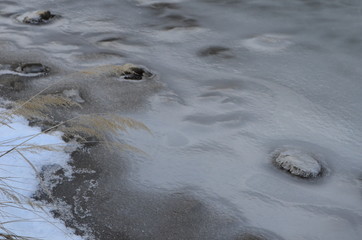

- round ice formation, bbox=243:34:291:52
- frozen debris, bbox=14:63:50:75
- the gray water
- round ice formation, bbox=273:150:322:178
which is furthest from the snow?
round ice formation, bbox=243:34:291:52

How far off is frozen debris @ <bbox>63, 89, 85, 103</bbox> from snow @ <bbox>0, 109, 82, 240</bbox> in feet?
1.74

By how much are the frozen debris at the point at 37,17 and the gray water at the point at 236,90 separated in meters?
A: 0.12

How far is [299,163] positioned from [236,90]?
3.67 ft

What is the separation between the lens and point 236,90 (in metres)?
3.69

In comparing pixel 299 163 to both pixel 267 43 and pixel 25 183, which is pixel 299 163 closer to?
pixel 25 183

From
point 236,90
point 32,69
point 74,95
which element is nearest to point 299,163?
point 236,90

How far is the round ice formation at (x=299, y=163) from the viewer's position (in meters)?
2.68

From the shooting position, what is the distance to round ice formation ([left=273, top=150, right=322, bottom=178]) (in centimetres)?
268

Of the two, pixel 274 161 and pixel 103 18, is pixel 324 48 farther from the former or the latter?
pixel 103 18

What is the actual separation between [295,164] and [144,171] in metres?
0.89

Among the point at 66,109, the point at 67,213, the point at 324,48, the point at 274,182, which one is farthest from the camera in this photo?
the point at 324,48

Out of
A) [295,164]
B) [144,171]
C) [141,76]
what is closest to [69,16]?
[141,76]

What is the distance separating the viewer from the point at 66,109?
3.28 meters

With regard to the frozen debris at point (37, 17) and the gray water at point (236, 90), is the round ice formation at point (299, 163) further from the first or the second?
the frozen debris at point (37, 17)
